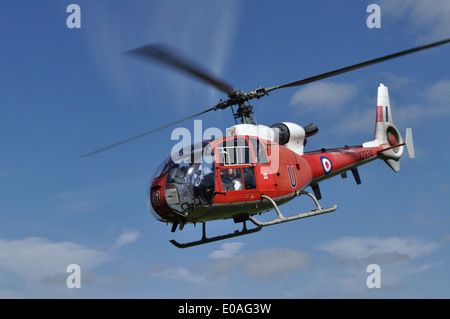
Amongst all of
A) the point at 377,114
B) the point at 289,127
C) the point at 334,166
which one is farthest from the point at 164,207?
the point at 377,114

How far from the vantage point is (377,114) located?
26.5m

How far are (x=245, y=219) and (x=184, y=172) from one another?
3.05 m

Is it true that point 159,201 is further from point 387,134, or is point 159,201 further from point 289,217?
point 387,134

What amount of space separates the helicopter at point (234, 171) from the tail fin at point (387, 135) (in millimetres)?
6432

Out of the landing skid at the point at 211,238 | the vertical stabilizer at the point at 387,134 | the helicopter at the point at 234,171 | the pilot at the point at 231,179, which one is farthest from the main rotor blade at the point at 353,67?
the vertical stabilizer at the point at 387,134

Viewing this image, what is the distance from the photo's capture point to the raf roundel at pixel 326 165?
69.3ft

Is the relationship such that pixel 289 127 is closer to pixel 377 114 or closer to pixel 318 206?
pixel 318 206

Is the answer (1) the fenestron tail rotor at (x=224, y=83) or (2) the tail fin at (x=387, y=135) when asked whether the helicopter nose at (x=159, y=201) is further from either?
(2) the tail fin at (x=387, y=135)

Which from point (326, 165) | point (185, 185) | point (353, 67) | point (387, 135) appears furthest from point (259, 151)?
point (387, 135)

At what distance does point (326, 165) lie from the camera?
21234mm

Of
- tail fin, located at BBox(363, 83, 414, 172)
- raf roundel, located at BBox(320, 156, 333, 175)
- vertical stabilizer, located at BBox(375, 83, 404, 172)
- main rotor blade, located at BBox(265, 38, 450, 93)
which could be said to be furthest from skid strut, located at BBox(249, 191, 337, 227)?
vertical stabilizer, located at BBox(375, 83, 404, 172)

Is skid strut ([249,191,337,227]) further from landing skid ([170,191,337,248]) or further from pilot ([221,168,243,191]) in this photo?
pilot ([221,168,243,191])

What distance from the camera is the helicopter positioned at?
15.9 metres

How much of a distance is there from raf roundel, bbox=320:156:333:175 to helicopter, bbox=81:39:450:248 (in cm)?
96
